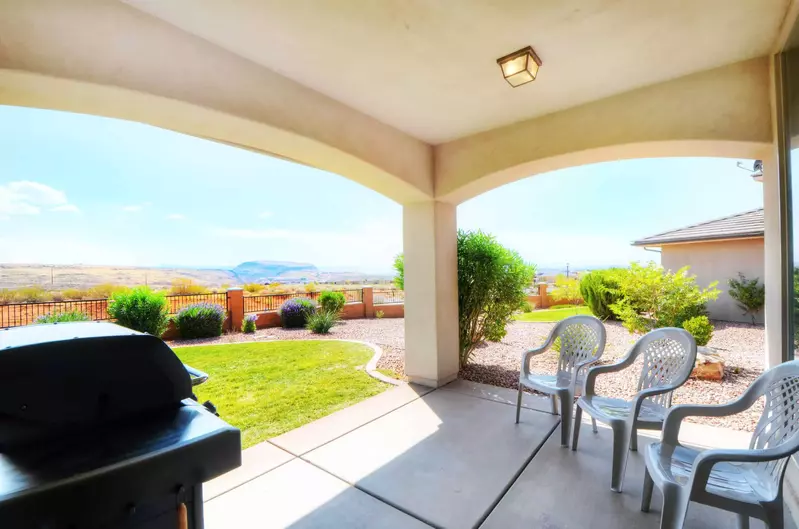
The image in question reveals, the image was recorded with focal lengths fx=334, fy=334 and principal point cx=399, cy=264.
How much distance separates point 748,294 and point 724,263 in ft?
3.22

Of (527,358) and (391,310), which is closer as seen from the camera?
(527,358)

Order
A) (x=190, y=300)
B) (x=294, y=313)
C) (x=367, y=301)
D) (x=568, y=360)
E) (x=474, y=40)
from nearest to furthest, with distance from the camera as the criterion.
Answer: (x=474, y=40), (x=568, y=360), (x=190, y=300), (x=294, y=313), (x=367, y=301)

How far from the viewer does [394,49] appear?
8.48 feet

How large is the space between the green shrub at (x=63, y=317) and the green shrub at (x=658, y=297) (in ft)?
37.7

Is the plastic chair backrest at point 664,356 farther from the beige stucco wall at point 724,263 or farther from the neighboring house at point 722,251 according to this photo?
the beige stucco wall at point 724,263

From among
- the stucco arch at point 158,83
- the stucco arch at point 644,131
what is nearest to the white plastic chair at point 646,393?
the stucco arch at point 644,131

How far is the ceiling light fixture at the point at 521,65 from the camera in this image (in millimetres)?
2580

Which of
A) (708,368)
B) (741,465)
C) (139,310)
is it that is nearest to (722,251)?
(708,368)

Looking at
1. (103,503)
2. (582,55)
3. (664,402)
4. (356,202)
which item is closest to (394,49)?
(582,55)

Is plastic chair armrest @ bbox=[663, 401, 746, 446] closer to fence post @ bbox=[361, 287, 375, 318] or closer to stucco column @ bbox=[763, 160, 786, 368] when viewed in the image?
stucco column @ bbox=[763, 160, 786, 368]

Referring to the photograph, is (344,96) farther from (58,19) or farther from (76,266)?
(76,266)

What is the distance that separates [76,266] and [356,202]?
17681 mm

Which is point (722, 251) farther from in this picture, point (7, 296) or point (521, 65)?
point (7, 296)

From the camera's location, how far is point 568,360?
3568 mm
